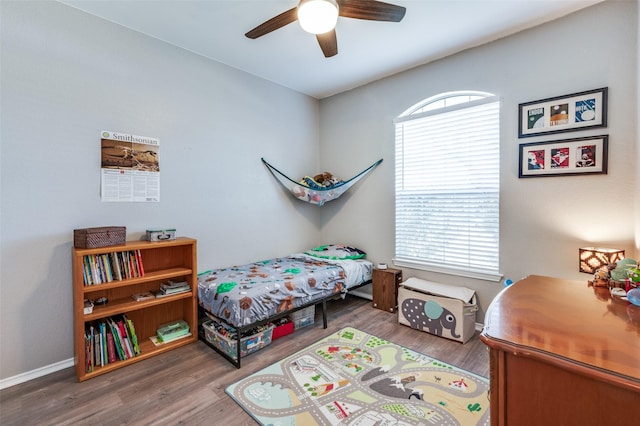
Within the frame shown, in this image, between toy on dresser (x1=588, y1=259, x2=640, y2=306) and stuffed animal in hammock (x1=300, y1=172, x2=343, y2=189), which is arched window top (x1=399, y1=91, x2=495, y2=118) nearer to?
stuffed animal in hammock (x1=300, y1=172, x2=343, y2=189)

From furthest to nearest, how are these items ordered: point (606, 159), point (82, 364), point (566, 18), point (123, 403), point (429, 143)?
point (429, 143)
point (566, 18)
point (606, 159)
point (82, 364)
point (123, 403)

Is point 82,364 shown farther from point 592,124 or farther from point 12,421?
point 592,124

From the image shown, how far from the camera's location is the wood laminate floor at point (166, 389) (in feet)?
5.55

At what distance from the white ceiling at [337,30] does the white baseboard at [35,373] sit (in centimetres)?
276

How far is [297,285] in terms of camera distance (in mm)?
2645

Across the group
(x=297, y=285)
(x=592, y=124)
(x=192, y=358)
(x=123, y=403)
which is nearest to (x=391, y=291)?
(x=297, y=285)

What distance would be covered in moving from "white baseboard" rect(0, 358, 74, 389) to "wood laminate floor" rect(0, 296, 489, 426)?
0.04 meters

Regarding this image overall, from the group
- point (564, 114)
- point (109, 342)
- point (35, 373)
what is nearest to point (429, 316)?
point (564, 114)

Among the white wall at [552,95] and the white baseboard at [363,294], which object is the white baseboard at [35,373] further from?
the white wall at [552,95]

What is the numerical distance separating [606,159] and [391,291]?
218cm

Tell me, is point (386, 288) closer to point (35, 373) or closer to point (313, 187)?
point (313, 187)

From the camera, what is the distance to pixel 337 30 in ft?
8.25

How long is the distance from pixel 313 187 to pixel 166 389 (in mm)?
2495

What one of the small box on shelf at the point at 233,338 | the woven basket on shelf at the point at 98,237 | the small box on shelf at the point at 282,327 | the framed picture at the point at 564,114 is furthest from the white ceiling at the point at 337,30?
the small box on shelf at the point at 282,327
